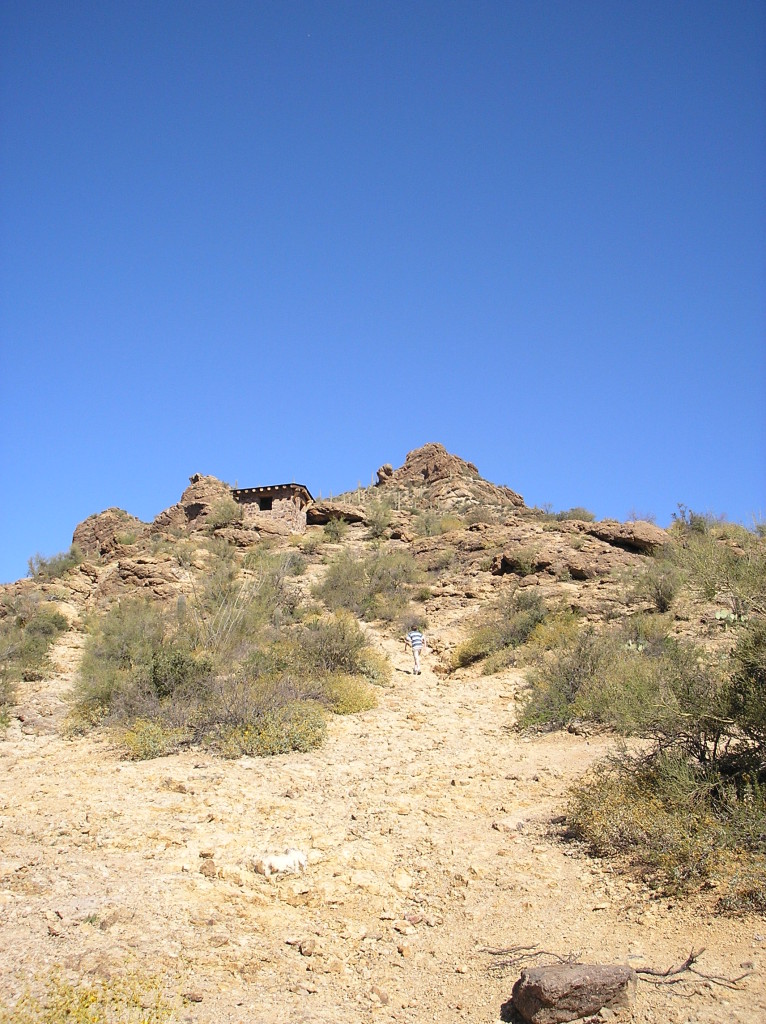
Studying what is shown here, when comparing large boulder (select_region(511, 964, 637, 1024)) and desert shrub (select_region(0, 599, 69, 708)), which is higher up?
desert shrub (select_region(0, 599, 69, 708))

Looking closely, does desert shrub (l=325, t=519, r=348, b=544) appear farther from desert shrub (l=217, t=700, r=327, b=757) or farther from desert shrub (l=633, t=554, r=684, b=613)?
desert shrub (l=217, t=700, r=327, b=757)

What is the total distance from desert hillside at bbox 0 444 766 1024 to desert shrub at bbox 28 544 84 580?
6674 millimetres

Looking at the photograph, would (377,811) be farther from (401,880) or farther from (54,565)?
(54,565)

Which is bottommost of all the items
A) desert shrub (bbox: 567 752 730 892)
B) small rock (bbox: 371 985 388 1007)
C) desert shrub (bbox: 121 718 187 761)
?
small rock (bbox: 371 985 388 1007)

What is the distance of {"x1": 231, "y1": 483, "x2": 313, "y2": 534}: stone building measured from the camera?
1075 inches

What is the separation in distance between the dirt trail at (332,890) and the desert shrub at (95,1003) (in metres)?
0.12

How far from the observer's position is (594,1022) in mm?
3158

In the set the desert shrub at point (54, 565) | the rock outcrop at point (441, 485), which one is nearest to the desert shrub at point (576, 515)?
the rock outcrop at point (441, 485)

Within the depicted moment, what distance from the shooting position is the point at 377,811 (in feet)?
21.9

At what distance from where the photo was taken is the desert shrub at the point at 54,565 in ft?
74.1

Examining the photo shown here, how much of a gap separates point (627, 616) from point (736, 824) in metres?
10.3

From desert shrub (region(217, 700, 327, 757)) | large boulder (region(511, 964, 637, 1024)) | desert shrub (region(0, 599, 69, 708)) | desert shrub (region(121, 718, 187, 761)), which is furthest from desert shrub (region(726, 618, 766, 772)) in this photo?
desert shrub (region(0, 599, 69, 708))

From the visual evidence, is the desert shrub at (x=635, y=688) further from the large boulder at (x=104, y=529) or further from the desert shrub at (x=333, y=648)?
the large boulder at (x=104, y=529)

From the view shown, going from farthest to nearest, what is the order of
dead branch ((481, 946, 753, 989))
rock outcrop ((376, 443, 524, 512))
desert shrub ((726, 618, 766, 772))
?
1. rock outcrop ((376, 443, 524, 512))
2. desert shrub ((726, 618, 766, 772))
3. dead branch ((481, 946, 753, 989))
